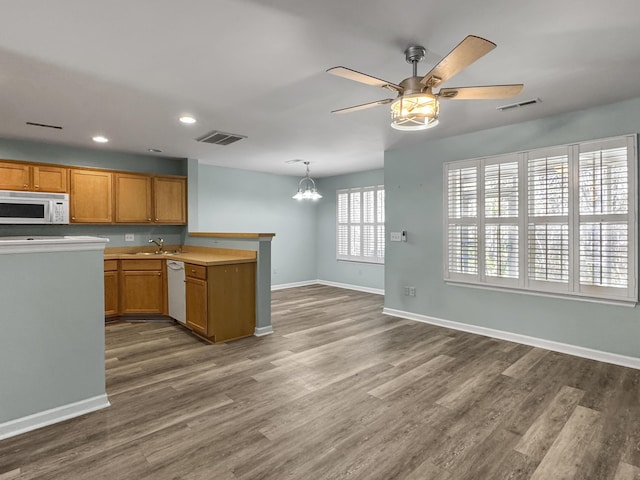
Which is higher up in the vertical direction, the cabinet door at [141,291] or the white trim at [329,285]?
the cabinet door at [141,291]

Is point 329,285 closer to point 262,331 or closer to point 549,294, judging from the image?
point 262,331

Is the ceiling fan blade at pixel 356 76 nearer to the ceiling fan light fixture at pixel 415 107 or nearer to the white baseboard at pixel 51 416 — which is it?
the ceiling fan light fixture at pixel 415 107

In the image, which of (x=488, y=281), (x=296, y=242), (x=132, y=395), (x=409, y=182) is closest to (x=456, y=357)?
(x=488, y=281)

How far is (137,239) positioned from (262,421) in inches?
172

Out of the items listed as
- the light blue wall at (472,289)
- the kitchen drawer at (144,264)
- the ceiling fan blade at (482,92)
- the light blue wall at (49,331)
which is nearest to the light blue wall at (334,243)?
the light blue wall at (472,289)

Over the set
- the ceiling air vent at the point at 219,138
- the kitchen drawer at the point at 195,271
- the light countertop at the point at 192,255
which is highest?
the ceiling air vent at the point at 219,138

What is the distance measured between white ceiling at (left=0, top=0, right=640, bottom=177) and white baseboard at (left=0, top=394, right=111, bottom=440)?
8.10 feet

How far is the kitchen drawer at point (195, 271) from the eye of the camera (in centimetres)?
412

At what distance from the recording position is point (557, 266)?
12.5 feet

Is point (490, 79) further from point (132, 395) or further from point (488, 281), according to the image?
point (132, 395)

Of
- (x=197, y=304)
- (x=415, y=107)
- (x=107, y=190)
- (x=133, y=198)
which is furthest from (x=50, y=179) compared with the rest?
(x=415, y=107)

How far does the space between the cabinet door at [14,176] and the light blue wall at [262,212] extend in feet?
7.03

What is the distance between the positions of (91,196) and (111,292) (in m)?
1.41

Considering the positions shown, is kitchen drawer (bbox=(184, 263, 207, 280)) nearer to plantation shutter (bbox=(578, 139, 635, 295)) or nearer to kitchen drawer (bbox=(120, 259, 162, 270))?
kitchen drawer (bbox=(120, 259, 162, 270))
